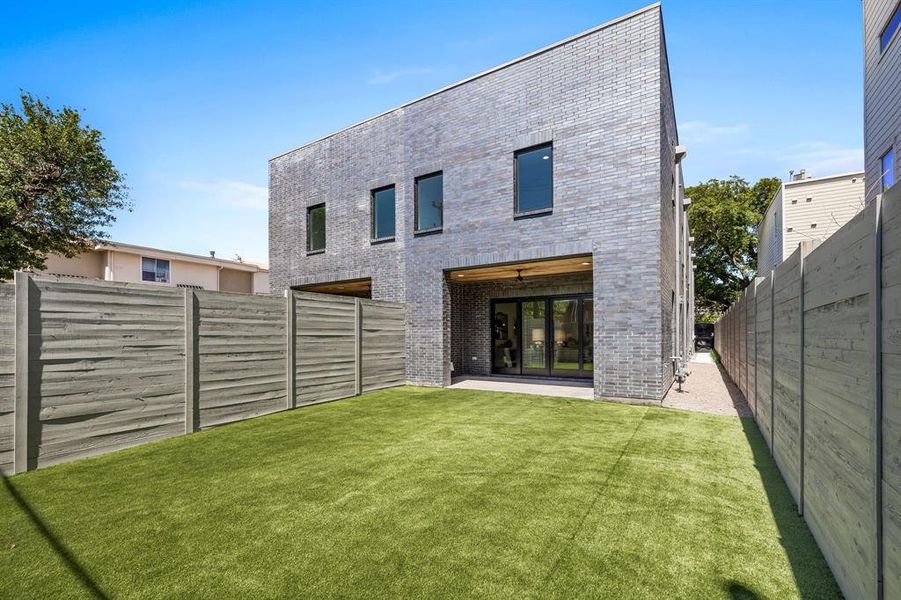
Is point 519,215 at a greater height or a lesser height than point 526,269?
greater

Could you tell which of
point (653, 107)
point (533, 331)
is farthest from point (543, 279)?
point (653, 107)

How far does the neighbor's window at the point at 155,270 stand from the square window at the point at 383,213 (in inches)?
743

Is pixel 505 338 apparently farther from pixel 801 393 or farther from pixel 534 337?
pixel 801 393

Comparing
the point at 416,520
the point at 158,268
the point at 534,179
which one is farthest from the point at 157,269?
the point at 416,520

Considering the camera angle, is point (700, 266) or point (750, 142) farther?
point (700, 266)

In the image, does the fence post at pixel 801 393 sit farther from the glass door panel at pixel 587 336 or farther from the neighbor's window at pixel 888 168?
the neighbor's window at pixel 888 168

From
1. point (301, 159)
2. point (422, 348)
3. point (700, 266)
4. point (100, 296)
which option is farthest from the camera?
point (700, 266)

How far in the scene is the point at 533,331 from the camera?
11930 mm

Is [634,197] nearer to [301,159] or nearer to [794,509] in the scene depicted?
[794,509]

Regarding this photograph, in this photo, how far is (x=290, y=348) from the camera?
299 inches

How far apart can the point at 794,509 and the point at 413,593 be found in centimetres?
335

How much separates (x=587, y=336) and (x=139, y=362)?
32.6ft

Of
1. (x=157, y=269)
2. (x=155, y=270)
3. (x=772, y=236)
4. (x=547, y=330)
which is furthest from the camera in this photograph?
(x=157, y=269)

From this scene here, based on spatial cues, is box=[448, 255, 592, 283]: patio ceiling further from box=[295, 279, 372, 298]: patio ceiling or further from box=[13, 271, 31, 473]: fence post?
box=[13, 271, 31, 473]: fence post
